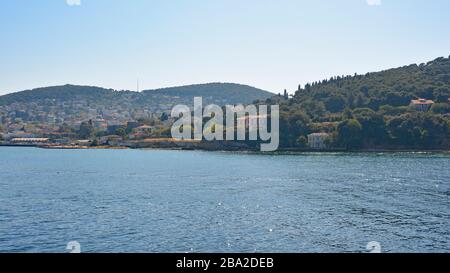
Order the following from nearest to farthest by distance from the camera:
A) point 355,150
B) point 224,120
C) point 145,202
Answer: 1. point 145,202
2. point 355,150
3. point 224,120

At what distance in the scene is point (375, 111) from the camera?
148500 mm

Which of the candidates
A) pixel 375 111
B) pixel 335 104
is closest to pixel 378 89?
pixel 335 104

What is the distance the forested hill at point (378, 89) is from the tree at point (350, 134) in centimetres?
2678

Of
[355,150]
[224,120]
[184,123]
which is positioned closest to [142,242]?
[355,150]

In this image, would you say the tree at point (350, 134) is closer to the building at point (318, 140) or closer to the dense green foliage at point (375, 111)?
the dense green foliage at point (375, 111)

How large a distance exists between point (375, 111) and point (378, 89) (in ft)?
62.2

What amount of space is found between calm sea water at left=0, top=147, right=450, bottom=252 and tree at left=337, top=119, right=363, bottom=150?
232ft

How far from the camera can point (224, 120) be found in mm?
171500

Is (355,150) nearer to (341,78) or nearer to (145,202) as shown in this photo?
(341,78)

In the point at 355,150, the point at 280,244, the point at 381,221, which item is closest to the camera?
the point at 280,244
